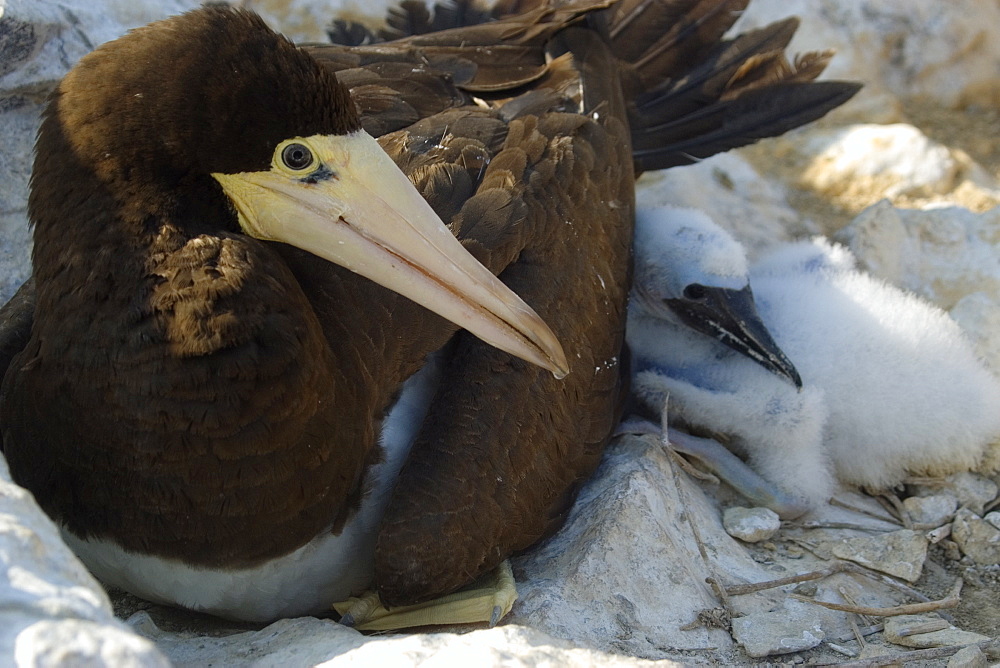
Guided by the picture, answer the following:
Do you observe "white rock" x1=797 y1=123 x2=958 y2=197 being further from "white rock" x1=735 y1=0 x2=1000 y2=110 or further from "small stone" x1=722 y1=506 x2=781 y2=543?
"small stone" x1=722 y1=506 x2=781 y2=543

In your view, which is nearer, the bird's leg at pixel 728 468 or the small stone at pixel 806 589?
the small stone at pixel 806 589

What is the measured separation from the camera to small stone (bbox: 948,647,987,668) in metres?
2.97

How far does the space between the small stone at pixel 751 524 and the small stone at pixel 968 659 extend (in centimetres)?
91

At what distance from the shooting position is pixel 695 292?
14.3ft

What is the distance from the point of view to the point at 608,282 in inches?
152

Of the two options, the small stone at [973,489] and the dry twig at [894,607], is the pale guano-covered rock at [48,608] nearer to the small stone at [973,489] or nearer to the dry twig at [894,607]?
the dry twig at [894,607]

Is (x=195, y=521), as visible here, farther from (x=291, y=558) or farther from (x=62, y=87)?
(x=62, y=87)

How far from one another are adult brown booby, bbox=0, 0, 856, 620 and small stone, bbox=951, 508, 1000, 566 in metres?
1.50

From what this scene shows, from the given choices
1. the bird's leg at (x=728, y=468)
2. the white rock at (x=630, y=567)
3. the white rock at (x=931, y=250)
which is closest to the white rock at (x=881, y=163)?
the white rock at (x=931, y=250)

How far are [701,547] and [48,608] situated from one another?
222 cm

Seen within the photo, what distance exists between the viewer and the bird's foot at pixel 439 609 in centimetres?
313

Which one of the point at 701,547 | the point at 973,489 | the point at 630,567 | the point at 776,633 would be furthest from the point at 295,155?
the point at 973,489

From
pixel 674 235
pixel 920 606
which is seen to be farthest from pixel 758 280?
pixel 920 606

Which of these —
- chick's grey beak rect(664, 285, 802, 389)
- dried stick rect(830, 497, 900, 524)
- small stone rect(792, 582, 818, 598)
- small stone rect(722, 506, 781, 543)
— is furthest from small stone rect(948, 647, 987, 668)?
chick's grey beak rect(664, 285, 802, 389)
